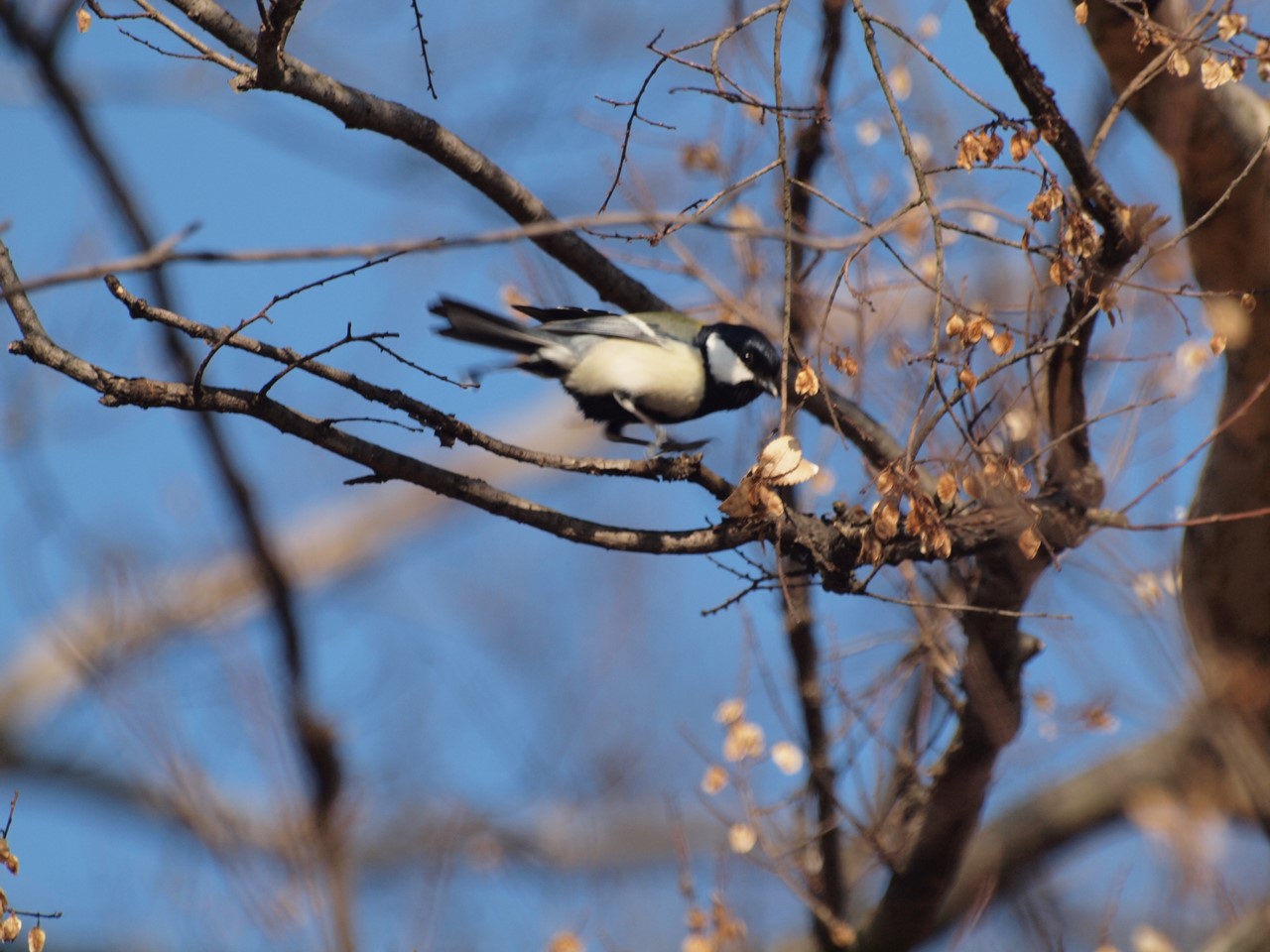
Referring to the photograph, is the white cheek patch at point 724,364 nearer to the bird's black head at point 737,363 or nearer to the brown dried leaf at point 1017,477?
the bird's black head at point 737,363

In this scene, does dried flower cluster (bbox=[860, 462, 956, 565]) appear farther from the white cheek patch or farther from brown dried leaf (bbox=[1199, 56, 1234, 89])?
the white cheek patch

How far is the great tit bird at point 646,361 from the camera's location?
3.78m

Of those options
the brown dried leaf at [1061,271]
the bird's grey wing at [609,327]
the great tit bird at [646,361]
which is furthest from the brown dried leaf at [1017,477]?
the bird's grey wing at [609,327]

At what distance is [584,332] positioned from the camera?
3.80 metres

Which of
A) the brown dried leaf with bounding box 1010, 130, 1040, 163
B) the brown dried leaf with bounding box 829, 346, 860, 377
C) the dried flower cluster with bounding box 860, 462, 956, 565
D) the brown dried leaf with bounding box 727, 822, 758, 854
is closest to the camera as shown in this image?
the dried flower cluster with bounding box 860, 462, 956, 565

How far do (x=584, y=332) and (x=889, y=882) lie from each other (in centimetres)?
198

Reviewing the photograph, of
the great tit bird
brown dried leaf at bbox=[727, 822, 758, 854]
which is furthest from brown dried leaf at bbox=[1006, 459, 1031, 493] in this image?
brown dried leaf at bbox=[727, 822, 758, 854]

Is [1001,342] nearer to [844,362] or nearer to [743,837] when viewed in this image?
[844,362]

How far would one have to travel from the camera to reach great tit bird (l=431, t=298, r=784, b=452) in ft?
12.4

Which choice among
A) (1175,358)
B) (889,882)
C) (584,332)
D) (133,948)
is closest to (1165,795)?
(889,882)

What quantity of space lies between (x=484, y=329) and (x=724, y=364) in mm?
811

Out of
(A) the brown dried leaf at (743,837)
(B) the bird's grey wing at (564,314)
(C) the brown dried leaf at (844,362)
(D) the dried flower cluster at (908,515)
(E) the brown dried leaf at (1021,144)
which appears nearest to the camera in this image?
(D) the dried flower cluster at (908,515)

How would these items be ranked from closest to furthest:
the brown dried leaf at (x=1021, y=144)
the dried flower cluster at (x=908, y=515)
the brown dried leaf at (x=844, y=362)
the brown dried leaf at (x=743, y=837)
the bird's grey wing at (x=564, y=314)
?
the dried flower cluster at (x=908, y=515) → the brown dried leaf at (x=1021, y=144) → the brown dried leaf at (x=844, y=362) → the brown dried leaf at (x=743, y=837) → the bird's grey wing at (x=564, y=314)

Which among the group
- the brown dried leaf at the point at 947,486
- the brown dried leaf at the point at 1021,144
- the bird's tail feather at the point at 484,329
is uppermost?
the bird's tail feather at the point at 484,329
